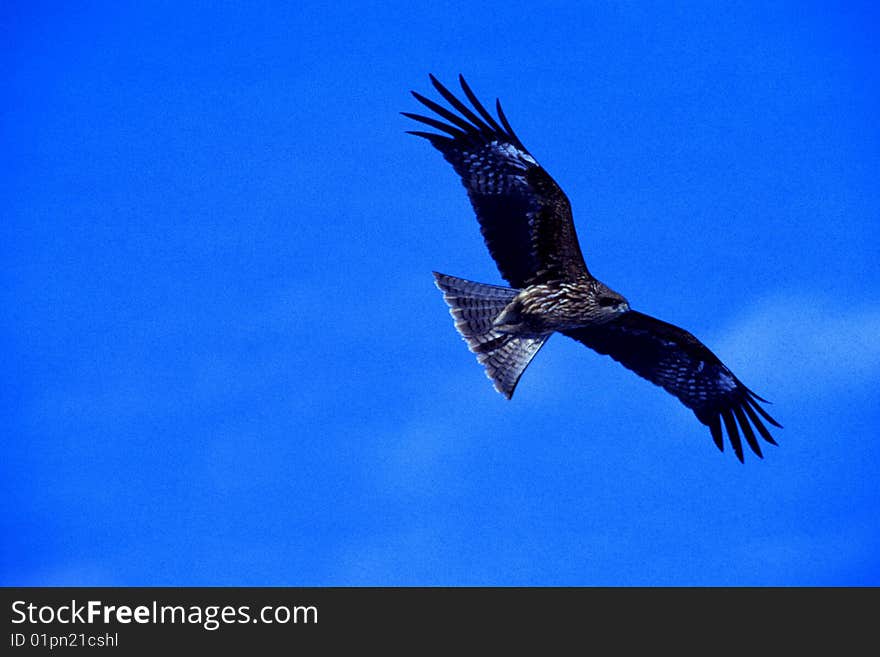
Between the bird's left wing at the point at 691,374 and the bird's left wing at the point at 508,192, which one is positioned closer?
the bird's left wing at the point at 508,192

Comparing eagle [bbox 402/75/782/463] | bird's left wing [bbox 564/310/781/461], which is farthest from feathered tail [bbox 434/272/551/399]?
bird's left wing [bbox 564/310/781/461]

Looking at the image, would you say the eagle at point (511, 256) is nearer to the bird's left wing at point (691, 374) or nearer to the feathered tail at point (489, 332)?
the feathered tail at point (489, 332)

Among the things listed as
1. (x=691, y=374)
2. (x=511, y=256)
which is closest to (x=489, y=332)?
(x=511, y=256)

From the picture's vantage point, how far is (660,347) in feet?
38.5

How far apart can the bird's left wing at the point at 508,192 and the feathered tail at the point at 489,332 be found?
40 cm

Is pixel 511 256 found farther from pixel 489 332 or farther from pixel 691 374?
pixel 691 374

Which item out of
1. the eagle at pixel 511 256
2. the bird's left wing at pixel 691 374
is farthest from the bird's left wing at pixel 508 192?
the bird's left wing at pixel 691 374

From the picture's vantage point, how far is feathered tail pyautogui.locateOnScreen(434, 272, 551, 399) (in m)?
10.7

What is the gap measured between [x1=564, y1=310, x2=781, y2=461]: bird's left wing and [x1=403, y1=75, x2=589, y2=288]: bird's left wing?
4.42 ft

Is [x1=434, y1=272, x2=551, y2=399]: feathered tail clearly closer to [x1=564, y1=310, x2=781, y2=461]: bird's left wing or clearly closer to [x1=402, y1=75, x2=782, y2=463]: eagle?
[x1=402, y1=75, x2=782, y2=463]: eagle

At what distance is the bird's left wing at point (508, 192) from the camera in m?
10.5

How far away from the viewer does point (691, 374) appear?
11961 mm
